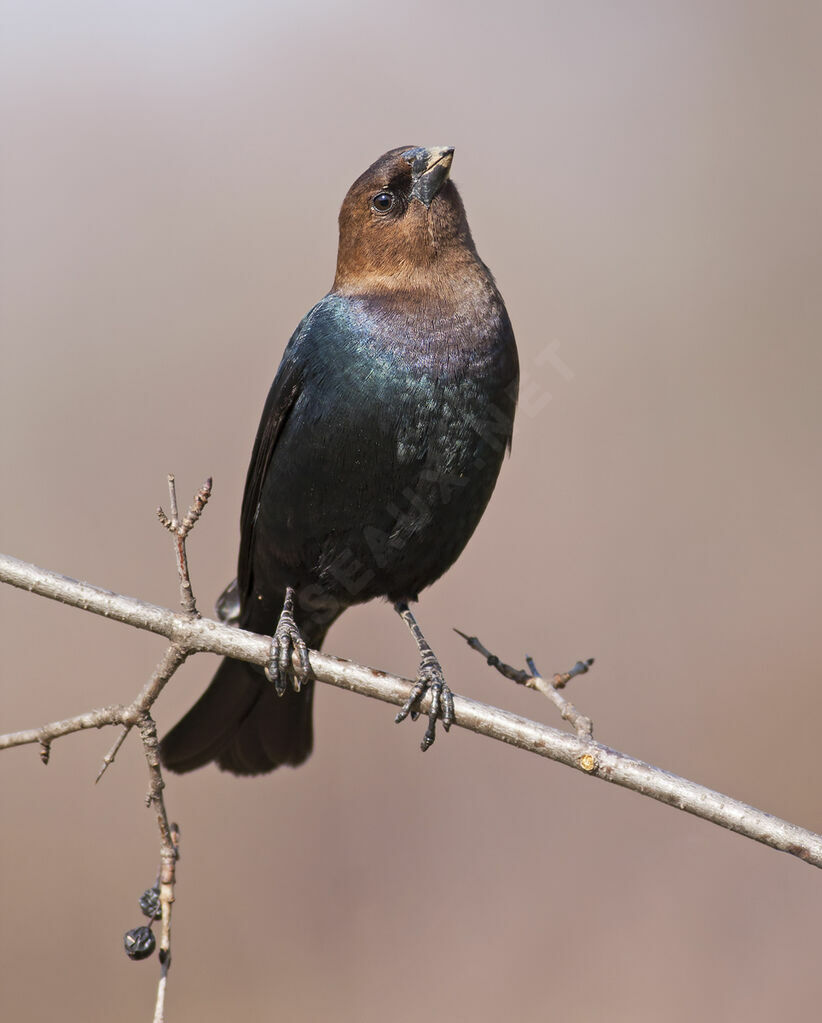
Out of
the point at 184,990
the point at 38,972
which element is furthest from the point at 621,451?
the point at 38,972

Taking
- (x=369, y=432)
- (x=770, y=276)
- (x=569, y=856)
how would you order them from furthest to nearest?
1. (x=770, y=276)
2. (x=569, y=856)
3. (x=369, y=432)

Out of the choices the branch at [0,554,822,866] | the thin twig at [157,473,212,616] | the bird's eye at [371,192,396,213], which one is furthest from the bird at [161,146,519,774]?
the thin twig at [157,473,212,616]

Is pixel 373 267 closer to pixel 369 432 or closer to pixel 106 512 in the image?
pixel 369 432

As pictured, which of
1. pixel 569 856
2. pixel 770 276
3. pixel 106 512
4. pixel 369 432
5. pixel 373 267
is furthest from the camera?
pixel 770 276

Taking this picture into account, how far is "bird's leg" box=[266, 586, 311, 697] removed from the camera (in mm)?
3012

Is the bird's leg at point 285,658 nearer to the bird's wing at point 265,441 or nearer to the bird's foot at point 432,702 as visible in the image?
the bird's foot at point 432,702

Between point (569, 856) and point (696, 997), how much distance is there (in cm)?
71

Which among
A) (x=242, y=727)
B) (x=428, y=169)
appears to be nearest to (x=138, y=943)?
(x=242, y=727)

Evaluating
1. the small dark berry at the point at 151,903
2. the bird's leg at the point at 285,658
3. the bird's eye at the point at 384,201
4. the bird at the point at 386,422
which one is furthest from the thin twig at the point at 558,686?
the bird's eye at the point at 384,201

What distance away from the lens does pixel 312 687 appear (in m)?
4.14

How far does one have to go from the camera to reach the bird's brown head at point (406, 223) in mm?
3402

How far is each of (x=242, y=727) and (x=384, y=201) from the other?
1.92 meters

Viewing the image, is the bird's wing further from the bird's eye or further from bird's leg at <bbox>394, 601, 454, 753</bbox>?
bird's leg at <bbox>394, 601, 454, 753</bbox>

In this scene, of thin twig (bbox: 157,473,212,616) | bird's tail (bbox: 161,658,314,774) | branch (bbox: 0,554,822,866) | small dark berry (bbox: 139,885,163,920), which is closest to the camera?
branch (bbox: 0,554,822,866)
